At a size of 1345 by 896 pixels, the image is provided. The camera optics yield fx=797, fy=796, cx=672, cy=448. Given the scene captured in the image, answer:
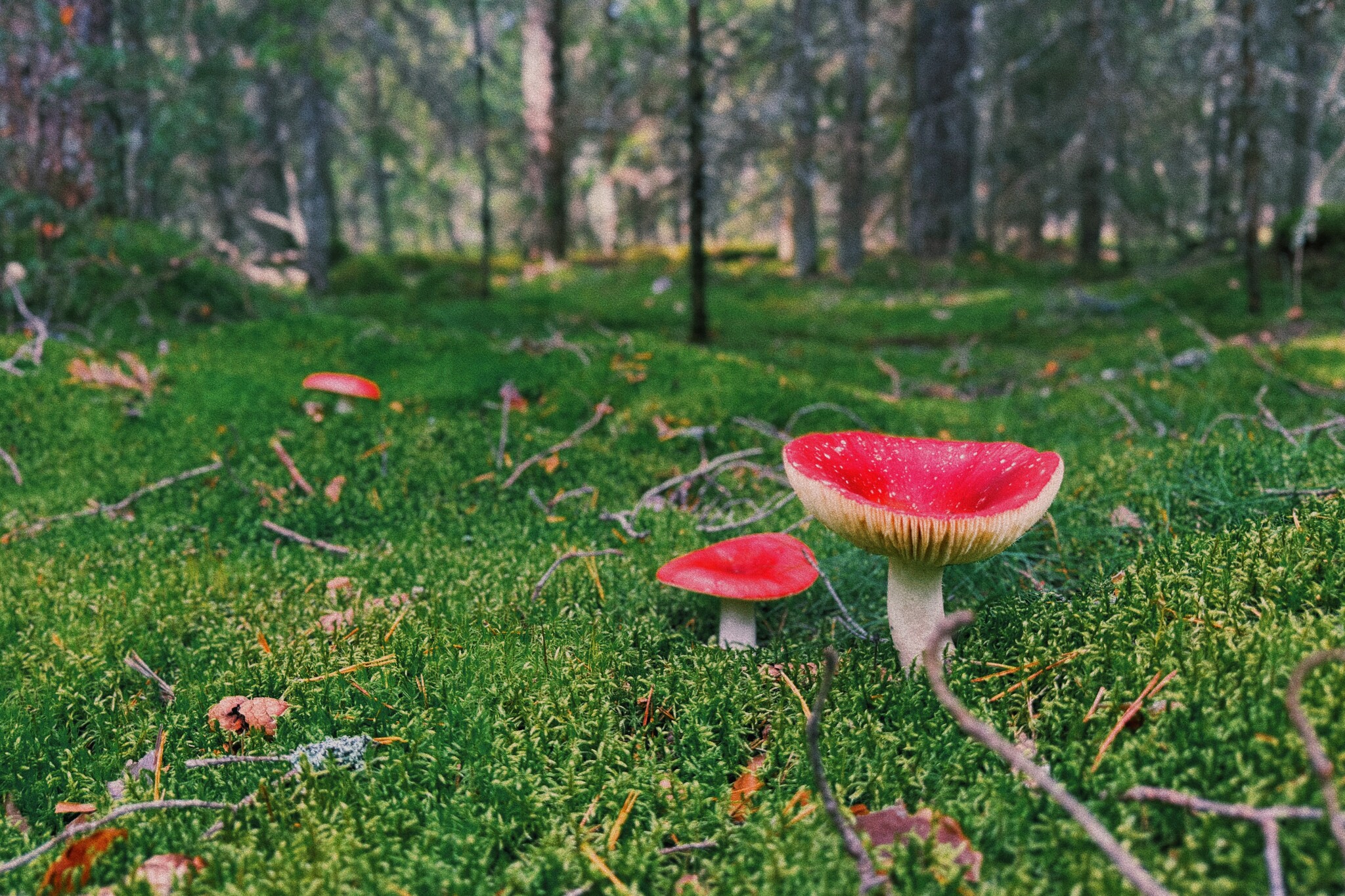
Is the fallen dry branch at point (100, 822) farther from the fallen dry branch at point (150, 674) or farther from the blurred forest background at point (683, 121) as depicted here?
the blurred forest background at point (683, 121)

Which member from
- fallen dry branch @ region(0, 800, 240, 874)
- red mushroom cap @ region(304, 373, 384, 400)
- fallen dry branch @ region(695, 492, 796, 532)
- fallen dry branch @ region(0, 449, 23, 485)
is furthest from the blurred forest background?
fallen dry branch @ region(0, 800, 240, 874)

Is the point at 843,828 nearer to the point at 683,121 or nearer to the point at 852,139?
the point at 683,121

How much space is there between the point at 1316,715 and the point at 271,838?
1894 millimetres

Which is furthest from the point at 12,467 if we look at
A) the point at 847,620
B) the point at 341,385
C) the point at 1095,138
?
the point at 1095,138

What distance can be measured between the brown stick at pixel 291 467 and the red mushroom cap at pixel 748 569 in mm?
2351

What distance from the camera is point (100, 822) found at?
59.8 inches

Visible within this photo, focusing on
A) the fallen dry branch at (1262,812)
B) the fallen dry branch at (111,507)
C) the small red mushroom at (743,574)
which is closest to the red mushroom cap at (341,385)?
the fallen dry branch at (111,507)

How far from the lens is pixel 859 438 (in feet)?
7.16

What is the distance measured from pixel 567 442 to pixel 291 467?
138 cm

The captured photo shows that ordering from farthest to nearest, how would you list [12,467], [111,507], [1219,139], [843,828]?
[1219,139] < [12,467] < [111,507] < [843,828]

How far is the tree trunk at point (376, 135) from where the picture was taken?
12815 mm

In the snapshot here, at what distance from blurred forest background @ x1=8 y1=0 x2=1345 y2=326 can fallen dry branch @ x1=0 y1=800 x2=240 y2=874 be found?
5.00 meters

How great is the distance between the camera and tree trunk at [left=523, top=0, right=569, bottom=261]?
16.3 m

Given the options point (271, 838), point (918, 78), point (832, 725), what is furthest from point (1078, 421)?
point (918, 78)
